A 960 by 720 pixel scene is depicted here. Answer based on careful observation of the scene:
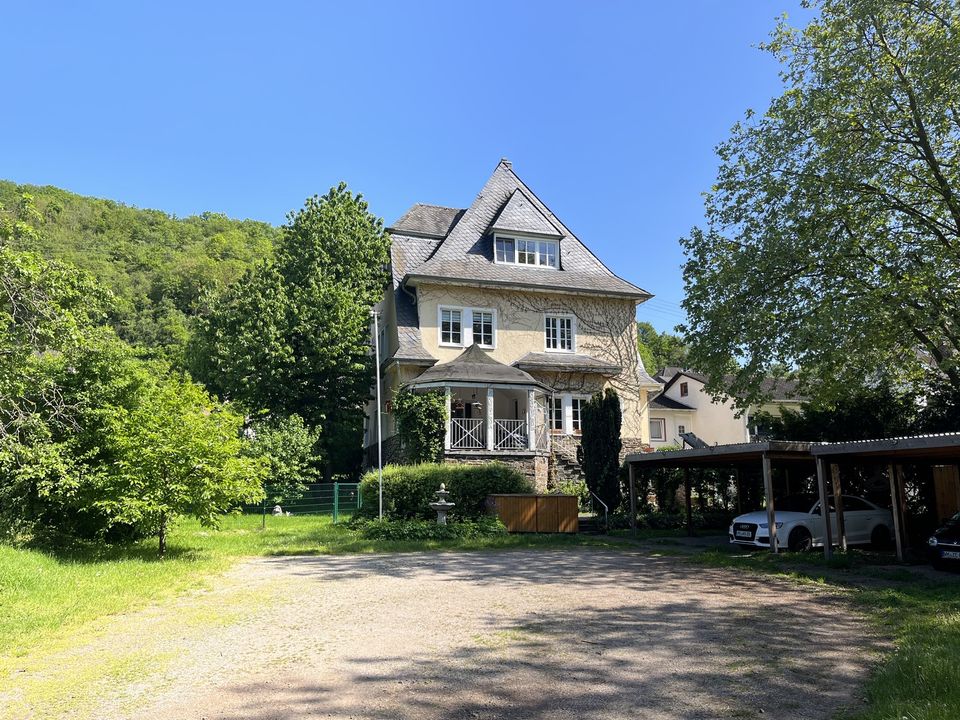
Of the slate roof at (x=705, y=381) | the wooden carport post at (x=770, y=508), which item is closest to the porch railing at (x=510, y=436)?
the wooden carport post at (x=770, y=508)

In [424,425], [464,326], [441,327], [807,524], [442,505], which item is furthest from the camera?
[464,326]

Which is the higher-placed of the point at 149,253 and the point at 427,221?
the point at 149,253

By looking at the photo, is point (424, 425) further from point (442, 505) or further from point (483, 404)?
point (442, 505)

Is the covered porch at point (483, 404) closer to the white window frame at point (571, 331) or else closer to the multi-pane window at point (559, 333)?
the white window frame at point (571, 331)

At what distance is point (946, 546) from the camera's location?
1269 centimetres

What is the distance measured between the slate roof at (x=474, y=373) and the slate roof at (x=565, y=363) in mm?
1154

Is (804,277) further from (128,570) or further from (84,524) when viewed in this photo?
(84,524)

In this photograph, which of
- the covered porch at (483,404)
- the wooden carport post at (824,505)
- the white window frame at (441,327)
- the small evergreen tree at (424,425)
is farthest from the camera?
the white window frame at (441,327)

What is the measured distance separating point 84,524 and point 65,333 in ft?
13.9

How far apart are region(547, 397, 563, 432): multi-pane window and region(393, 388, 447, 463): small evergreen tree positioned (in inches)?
229

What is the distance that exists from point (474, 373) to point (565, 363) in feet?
16.8

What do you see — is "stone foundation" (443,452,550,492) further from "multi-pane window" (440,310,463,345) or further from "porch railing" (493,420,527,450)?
"multi-pane window" (440,310,463,345)

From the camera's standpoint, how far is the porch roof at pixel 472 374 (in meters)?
24.2

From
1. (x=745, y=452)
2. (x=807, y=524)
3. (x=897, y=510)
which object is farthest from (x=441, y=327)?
(x=897, y=510)
